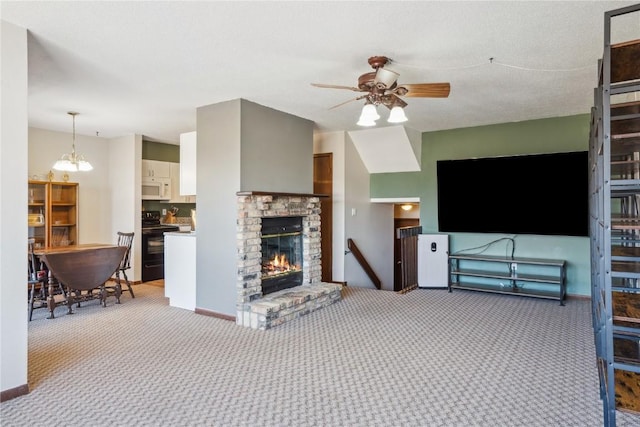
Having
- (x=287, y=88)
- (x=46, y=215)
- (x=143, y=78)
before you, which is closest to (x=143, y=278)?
(x=46, y=215)

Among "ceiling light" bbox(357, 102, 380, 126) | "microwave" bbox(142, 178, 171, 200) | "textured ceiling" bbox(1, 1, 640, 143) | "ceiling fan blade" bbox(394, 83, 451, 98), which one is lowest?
"microwave" bbox(142, 178, 171, 200)

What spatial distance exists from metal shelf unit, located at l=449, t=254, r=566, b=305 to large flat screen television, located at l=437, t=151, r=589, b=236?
0.42m

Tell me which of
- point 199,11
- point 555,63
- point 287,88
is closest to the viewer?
point 199,11

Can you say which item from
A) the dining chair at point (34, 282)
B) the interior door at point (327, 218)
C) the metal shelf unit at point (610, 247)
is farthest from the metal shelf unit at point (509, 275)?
the dining chair at point (34, 282)

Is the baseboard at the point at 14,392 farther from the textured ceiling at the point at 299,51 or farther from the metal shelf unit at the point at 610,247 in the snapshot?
the metal shelf unit at the point at 610,247

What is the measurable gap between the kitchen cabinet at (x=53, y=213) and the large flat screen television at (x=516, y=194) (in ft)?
18.2

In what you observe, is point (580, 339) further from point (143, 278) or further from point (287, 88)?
point (143, 278)

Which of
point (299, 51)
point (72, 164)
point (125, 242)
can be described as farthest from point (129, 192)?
point (299, 51)

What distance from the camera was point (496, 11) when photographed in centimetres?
243

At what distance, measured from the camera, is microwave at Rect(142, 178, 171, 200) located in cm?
664

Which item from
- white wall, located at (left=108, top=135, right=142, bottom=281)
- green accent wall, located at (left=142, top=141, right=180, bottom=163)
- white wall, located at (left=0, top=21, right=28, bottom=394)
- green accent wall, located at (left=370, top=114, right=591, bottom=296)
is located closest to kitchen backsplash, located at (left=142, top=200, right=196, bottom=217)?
white wall, located at (left=108, top=135, right=142, bottom=281)

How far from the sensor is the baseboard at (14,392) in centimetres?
248

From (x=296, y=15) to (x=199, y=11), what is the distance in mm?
572

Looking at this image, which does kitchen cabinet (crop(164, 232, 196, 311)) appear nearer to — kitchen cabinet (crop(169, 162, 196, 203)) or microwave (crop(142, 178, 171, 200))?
microwave (crop(142, 178, 171, 200))
